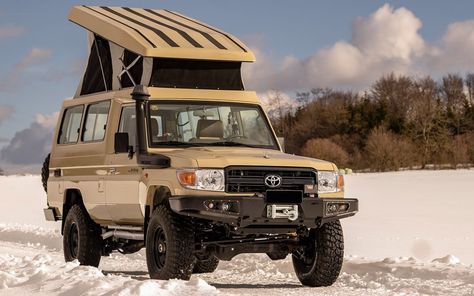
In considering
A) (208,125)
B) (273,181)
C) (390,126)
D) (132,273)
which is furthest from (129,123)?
(390,126)

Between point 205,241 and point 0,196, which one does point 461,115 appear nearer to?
point 0,196

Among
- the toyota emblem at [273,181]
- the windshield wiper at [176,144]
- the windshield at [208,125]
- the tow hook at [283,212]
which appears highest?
the windshield at [208,125]

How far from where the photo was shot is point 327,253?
31.7ft

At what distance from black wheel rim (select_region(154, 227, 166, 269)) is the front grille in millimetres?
971

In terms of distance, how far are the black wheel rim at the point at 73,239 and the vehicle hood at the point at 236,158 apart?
2.73 metres

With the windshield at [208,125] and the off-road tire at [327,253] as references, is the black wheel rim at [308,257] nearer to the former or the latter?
the off-road tire at [327,253]

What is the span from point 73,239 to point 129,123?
226cm

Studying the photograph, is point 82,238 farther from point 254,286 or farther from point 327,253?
point 327,253

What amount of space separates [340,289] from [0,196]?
1298 inches

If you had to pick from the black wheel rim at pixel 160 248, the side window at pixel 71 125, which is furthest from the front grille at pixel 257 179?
the side window at pixel 71 125

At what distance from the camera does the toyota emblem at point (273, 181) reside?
8.90m

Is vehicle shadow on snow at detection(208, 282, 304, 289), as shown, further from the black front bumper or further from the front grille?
the front grille

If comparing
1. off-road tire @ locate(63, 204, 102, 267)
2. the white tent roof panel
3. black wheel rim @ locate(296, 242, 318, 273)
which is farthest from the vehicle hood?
off-road tire @ locate(63, 204, 102, 267)

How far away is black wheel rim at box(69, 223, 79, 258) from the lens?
453 inches
